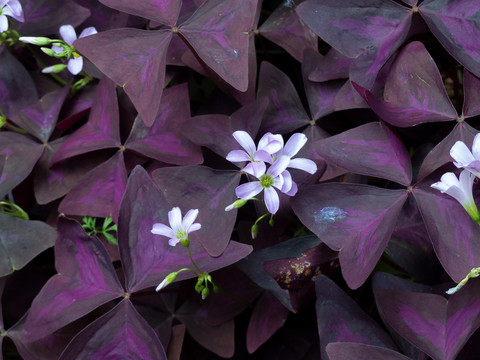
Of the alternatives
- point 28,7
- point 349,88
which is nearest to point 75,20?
point 28,7

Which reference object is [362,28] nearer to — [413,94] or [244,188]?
[413,94]

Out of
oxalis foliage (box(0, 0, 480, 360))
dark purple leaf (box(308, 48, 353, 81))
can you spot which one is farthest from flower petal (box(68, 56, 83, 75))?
dark purple leaf (box(308, 48, 353, 81))

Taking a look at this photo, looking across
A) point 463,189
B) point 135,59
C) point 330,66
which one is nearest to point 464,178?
point 463,189

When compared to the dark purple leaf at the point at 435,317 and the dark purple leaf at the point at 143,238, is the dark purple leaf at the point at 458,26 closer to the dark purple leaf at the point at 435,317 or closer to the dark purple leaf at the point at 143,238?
the dark purple leaf at the point at 435,317

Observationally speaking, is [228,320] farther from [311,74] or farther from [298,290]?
[311,74]

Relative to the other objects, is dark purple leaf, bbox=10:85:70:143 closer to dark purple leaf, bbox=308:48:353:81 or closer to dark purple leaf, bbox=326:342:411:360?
dark purple leaf, bbox=308:48:353:81
